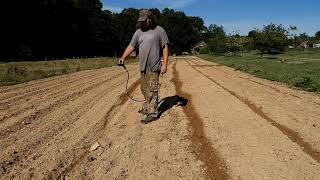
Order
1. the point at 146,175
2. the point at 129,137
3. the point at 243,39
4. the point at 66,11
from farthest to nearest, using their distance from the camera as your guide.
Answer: the point at 243,39, the point at 66,11, the point at 129,137, the point at 146,175

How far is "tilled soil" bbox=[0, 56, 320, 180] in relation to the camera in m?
5.98

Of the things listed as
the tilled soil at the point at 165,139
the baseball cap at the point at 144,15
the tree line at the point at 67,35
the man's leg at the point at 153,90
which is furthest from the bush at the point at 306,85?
the tree line at the point at 67,35

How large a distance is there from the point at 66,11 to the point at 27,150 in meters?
74.7

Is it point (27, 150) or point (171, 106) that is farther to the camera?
point (171, 106)

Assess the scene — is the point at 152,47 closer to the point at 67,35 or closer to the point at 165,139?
the point at 165,139

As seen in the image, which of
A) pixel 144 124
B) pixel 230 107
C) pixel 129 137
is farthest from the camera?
pixel 230 107

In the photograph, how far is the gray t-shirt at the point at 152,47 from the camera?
916cm

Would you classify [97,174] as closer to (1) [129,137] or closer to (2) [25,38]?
(1) [129,137]

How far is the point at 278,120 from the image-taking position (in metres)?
9.28

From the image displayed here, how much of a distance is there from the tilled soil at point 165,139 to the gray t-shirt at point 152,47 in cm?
114

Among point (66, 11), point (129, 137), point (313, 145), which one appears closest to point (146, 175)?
point (129, 137)

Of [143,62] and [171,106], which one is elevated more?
[143,62]

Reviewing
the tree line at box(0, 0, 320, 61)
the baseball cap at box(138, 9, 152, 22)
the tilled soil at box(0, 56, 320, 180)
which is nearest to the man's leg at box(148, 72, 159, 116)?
the tilled soil at box(0, 56, 320, 180)

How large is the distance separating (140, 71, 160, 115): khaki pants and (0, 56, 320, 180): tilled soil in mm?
315
